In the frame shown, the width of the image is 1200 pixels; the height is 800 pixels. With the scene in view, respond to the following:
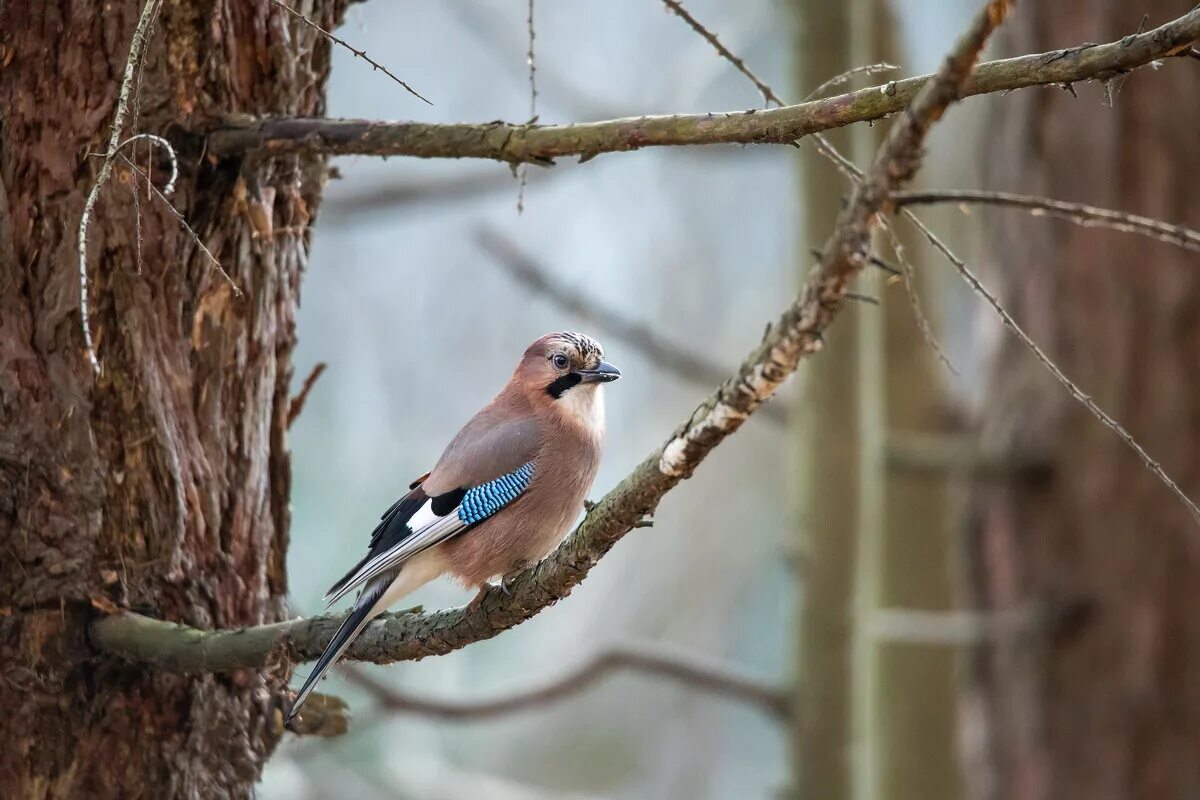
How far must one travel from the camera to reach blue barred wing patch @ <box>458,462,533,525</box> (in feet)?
12.5

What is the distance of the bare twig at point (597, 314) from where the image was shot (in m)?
6.15

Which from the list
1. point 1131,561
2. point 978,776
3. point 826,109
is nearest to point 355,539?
point 978,776

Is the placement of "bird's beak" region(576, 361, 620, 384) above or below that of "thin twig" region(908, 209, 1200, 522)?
above

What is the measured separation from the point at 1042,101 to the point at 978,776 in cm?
334

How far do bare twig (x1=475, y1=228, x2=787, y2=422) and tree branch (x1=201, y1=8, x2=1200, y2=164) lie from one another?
117 inches

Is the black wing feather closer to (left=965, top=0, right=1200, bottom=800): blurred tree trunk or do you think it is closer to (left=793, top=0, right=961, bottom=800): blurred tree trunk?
(left=793, top=0, right=961, bottom=800): blurred tree trunk

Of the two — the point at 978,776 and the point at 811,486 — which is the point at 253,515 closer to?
the point at 811,486

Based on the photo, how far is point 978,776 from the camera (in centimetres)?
688

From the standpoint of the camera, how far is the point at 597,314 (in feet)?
21.2

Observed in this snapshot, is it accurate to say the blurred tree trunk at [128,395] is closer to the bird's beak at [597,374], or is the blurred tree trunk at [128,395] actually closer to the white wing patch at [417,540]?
the white wing patch at [417,540]

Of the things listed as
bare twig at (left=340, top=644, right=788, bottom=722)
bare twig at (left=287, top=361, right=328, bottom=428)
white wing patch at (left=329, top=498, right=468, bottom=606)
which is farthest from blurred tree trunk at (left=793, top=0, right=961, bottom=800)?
bare twig at (left=287, top=361, right=328, bottom=428)

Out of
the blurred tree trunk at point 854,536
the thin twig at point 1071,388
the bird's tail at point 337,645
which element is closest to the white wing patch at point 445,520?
the bird's tail at point 337,645

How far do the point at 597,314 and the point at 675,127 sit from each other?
146 inches

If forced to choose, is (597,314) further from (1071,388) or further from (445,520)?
(1071,388)
